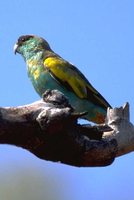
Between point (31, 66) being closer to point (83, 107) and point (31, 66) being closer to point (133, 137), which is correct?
point (83, 107)

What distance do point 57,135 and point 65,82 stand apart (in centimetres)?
508

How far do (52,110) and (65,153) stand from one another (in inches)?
9.4

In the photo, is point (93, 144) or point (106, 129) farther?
point (106, 129)

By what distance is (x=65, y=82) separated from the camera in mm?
8461

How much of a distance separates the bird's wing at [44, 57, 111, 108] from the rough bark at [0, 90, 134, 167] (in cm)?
449

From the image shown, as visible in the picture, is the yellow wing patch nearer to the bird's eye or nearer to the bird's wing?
the bird's wing

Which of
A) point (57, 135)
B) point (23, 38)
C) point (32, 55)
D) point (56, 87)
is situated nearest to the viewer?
point (57, 135)

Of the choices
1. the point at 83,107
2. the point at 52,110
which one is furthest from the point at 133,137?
the point at 83,107

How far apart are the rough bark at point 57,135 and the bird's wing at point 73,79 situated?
449cm

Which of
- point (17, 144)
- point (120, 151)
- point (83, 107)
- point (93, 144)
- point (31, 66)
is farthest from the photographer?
point (31, 66)

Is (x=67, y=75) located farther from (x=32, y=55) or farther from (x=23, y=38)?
(x=23, y=38)

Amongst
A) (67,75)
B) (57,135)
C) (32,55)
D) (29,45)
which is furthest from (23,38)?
(57,135)

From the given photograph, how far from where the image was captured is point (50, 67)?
28.0 ft

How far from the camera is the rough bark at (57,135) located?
10.8ft
